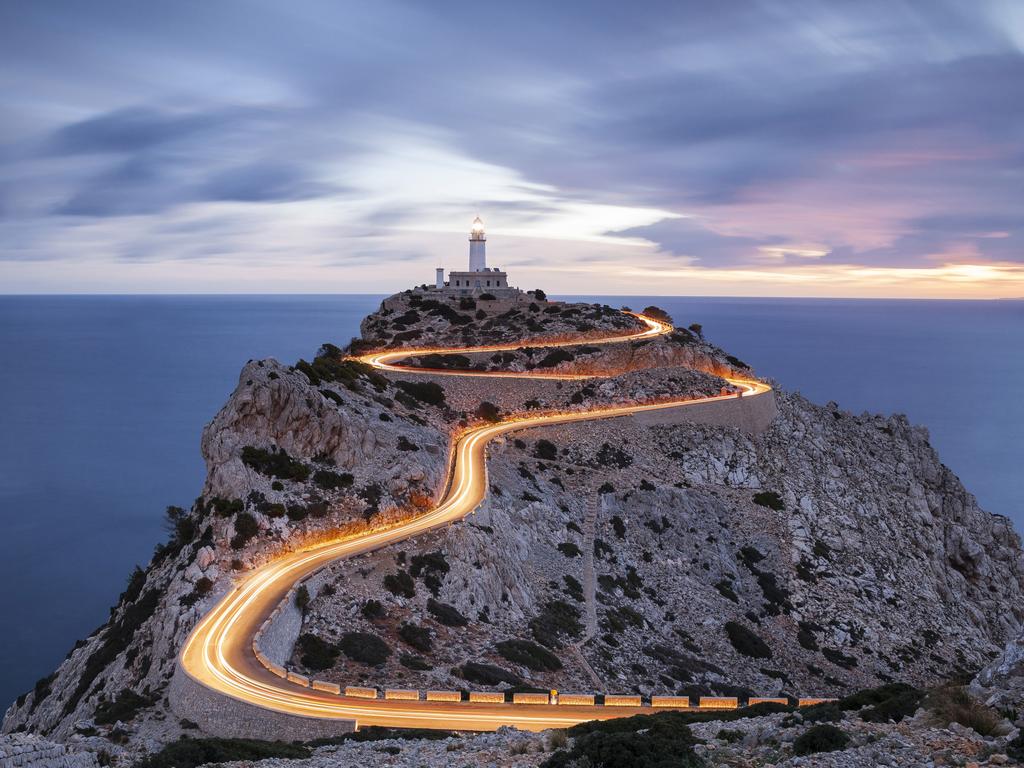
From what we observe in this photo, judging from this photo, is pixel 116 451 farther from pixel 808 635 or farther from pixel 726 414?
pixel 808 635

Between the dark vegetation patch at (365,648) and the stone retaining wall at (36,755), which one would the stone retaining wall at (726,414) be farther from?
the stone retaining wall at (36,755)

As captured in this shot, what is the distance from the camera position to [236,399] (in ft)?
140

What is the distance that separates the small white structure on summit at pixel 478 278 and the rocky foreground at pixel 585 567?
21715mm

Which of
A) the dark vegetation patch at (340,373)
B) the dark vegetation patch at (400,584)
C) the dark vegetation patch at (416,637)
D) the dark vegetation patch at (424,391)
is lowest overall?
the dark vegetation patch at (416,637)

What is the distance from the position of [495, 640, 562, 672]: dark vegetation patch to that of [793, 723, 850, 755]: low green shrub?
1940 cm

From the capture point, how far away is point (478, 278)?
96250 mm

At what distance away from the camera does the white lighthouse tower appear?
97.4 meters

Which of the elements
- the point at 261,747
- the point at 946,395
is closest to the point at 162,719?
the point at 261,747

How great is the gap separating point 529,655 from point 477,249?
70.7 meters

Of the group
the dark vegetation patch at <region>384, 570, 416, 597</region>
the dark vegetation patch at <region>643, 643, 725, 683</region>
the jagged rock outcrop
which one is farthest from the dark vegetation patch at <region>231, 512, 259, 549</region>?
the jagged rock outcrop

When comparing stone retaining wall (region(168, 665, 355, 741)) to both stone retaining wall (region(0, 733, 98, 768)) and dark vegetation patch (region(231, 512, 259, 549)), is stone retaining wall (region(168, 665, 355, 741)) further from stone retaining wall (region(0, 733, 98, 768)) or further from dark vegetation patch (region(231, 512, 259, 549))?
dark vegetation patch (region(231, 512, 259, 549))

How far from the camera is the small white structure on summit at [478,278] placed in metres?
95.1

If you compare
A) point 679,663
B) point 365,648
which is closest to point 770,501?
point 679,663

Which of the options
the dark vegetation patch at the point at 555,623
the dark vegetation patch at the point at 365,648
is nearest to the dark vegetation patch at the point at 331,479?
the dark vegetation patch at the point at 365,648
